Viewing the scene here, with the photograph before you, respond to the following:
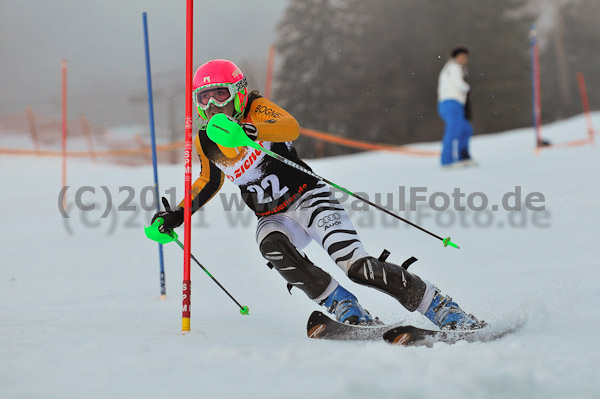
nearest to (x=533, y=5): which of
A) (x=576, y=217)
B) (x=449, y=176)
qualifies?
(x=449, y=176)

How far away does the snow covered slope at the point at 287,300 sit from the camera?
1891 millimetres

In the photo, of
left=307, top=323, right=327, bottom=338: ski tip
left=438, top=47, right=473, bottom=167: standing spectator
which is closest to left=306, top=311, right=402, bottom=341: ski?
left=307, top=323, right=327, bottom=338: ski tip

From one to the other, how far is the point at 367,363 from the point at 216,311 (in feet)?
6.66

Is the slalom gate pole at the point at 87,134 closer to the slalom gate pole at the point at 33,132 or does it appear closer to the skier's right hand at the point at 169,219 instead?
the slalom gate pole at the point at 33,132

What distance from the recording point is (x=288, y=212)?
3191 millimetres

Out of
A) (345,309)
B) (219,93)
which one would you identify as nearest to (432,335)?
(345,309)

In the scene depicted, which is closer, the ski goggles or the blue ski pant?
the ski goggles

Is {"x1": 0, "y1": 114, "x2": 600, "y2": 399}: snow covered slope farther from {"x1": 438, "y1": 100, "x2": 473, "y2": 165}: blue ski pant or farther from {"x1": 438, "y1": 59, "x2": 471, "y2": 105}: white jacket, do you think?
{"x1": 438, "y1": 59, "x2": 471, "y2": 105}: white jacket

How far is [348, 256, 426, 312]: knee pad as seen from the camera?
292 centimetres

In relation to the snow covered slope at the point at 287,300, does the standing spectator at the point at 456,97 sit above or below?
above

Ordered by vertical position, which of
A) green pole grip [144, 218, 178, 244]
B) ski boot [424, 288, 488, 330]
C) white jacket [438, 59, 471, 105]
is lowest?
ski boot [424, 288, 488, 330]

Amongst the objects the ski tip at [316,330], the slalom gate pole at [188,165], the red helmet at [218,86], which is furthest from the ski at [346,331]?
the red helmet at [218,86]

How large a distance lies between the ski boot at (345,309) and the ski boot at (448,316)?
307mm

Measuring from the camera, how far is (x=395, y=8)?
2681 cm
